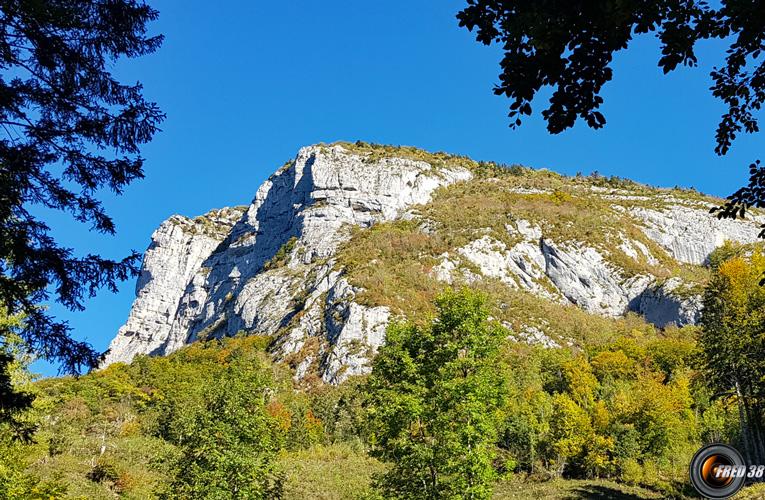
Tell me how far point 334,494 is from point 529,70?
105 ft

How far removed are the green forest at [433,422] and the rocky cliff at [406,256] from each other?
16705 millimetres

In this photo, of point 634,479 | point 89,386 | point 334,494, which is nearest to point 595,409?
point 634,479

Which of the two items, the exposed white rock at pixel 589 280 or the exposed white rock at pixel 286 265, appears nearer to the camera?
the exposed white rock at pixel 286 265

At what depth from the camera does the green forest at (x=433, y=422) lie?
1606 centimetres

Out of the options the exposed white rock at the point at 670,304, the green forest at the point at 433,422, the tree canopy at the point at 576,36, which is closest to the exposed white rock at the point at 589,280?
the exposed white rock at the point at 670,304

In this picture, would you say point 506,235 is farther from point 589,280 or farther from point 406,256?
point 406,256

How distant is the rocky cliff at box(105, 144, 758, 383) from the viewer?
279ft

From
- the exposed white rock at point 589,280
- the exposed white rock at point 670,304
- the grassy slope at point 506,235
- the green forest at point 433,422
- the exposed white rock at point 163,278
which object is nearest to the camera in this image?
the green forest at point 433,422

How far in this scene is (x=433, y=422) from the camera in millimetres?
15672

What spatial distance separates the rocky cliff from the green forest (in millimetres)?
16705

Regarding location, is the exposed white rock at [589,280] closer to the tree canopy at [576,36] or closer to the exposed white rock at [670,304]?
the exposed white rock at [670,304]

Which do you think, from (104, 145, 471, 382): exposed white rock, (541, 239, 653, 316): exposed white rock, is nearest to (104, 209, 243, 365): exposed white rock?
(104, 145, 471, 382): exposed white rock

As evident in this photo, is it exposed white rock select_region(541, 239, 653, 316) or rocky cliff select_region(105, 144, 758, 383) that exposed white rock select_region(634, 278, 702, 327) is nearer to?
rocky cliff select_region(105, 144, 758, 383)

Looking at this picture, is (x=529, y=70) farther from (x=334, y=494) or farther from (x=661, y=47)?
(x=334, y=494)
